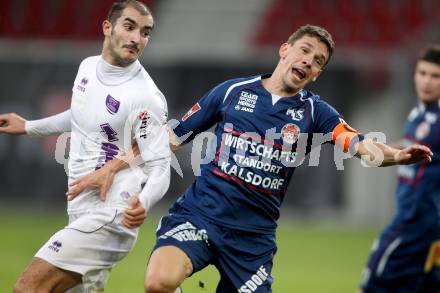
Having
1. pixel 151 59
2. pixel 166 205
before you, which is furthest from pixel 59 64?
pixel 166 205

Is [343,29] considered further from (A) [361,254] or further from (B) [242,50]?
(A) [361,254]

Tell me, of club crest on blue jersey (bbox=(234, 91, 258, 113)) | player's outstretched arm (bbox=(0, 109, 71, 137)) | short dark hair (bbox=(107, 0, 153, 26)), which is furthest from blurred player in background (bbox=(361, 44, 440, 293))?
player's outstretched arm (bbox=(0, 109, 71, 137))

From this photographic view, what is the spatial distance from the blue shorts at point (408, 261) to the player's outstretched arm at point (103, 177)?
2.59 metres

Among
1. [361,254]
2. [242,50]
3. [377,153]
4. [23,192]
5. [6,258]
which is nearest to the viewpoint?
[377,153]

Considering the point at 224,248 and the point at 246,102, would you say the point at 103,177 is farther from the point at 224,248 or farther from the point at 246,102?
the point at 246,102

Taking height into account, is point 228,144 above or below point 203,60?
below

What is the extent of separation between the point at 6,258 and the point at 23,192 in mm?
5080

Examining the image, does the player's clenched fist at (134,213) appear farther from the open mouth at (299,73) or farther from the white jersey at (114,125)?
the open mouth at (299,73)

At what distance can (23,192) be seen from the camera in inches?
641

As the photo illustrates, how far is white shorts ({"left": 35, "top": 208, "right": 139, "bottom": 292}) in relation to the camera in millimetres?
5875

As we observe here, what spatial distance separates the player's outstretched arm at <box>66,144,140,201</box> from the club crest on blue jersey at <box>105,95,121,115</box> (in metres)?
0.30

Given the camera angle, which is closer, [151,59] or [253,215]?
[253,215]

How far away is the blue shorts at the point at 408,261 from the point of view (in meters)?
7.65

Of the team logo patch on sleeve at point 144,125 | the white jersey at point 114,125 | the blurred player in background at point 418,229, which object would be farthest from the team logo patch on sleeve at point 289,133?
the blurred player in background at point 418,229
